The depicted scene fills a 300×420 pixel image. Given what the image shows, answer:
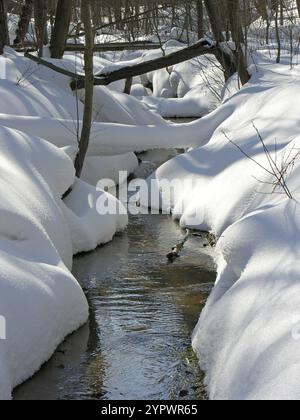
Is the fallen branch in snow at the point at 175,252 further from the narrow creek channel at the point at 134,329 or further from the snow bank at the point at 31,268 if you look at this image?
the snow bank at the point at 31,268

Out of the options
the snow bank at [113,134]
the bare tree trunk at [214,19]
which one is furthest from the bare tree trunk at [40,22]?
the snow bank at [113,134]

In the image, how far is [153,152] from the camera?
16.3 meters

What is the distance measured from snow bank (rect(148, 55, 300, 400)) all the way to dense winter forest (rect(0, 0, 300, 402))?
2 centimetres

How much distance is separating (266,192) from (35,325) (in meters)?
3.65

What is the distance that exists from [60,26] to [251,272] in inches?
463

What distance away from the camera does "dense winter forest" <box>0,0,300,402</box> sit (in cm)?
538

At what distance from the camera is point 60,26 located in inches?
651

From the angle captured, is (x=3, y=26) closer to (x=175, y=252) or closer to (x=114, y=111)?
(x=114, y=111)

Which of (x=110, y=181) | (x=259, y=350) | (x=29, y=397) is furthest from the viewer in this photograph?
(x=110, y=181)

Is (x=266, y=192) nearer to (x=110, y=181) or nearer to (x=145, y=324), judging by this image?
(x=145, y=324)

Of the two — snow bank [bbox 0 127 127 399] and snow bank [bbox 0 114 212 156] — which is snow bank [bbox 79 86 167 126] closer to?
snow bank [bbox 0 114 212 156]

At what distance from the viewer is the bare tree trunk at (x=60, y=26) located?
53.6ft

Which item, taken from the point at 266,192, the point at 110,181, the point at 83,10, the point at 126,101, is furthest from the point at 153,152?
the point at 266,192

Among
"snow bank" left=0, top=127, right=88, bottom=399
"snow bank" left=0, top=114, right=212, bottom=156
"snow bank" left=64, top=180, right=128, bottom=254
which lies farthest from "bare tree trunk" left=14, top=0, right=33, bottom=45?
"snow bank" left=0, top=127, right=88, bottom=399
